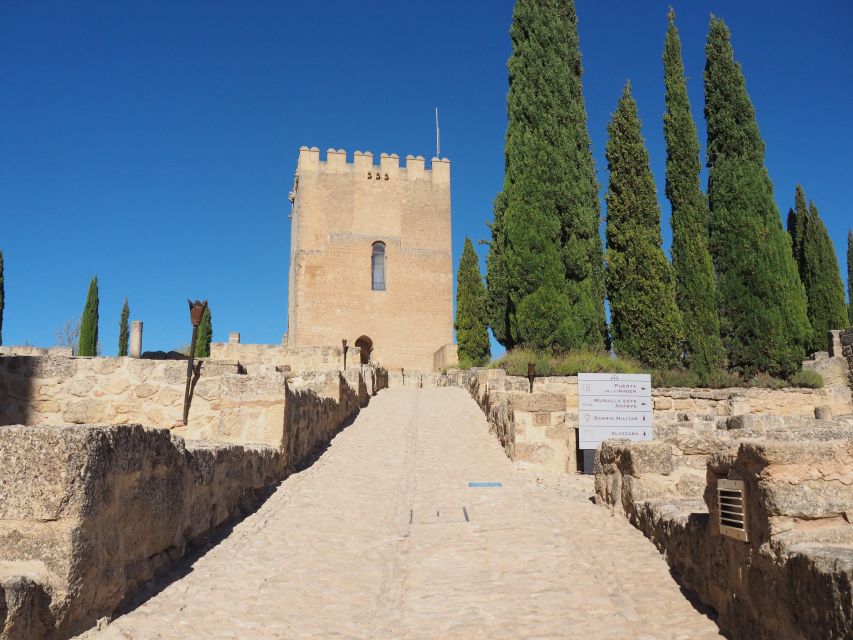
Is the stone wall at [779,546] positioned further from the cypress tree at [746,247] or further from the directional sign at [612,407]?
the cypress tree at [746,247]

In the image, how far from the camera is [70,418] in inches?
279

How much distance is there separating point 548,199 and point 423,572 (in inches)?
612

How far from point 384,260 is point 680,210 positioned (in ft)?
60.3

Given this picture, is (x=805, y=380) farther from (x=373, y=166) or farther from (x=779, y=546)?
(x=373, y=166)

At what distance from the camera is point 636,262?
744 inches

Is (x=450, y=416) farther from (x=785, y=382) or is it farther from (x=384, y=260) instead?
(x=384, y=260)

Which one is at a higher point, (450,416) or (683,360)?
(683,360)

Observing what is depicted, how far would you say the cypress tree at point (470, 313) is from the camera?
31.0 m

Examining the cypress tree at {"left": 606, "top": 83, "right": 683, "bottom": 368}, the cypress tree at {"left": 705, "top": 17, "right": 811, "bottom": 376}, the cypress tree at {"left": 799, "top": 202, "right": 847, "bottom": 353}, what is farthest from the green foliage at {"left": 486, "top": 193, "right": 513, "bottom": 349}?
the cypress tree at {"left": 799, "top": 202, "right": 847, "bottom": 353}

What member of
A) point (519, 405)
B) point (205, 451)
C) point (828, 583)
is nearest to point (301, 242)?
point (519, 405)

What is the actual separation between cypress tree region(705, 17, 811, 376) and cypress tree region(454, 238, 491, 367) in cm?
1129

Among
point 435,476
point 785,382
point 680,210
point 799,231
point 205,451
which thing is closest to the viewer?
point 205,451

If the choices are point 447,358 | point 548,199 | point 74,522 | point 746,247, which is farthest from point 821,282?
point 74,522

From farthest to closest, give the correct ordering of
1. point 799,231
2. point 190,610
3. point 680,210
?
point 799,231, point 680,210, point 190,610
